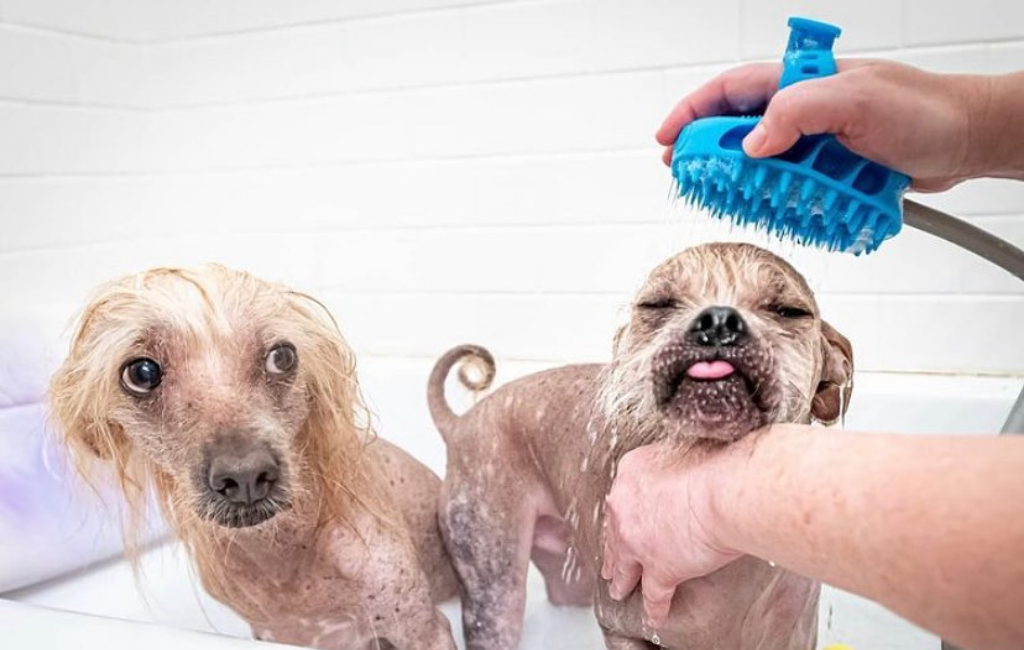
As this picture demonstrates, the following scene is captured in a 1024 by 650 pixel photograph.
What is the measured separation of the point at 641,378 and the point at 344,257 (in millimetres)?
1113

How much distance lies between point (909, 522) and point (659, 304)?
1.25 feet

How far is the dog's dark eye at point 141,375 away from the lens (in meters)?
0.80

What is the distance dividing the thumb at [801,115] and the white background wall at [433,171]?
501 millimetres

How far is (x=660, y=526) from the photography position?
72 cm

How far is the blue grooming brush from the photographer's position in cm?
68

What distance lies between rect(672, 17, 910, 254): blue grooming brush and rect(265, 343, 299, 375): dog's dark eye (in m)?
0.42

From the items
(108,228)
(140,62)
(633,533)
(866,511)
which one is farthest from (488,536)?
(140,62)

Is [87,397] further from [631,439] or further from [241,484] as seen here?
[631,439]

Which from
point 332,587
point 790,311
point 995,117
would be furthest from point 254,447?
point 995,117

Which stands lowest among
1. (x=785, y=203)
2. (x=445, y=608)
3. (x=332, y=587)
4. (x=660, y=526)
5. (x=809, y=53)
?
(x=445, y=608)

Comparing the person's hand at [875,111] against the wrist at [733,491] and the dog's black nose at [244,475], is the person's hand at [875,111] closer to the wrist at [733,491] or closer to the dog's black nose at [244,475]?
the wrist at [733,491]

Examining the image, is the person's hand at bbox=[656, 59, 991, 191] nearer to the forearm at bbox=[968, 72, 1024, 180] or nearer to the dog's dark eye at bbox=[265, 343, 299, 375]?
the forearm at bbox=[968, 72, 1024, 180]

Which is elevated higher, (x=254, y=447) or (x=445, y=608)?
(x=254, y=447)

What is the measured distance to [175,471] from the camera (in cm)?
80
